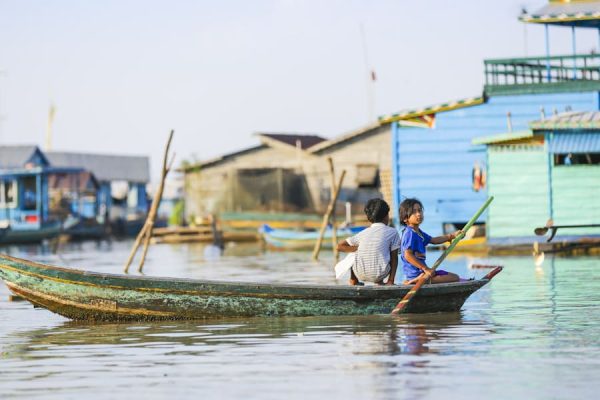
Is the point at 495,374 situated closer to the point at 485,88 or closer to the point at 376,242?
the point at 376,242

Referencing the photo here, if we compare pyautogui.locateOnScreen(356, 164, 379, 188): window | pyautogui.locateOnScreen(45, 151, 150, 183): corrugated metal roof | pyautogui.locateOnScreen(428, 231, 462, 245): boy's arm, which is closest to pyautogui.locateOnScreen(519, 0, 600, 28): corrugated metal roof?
pyautogui.locateOnScreen(356, 164, 379, 188): window

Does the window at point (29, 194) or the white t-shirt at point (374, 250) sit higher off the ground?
the window at point (29, 194)

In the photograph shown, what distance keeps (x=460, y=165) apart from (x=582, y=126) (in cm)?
467

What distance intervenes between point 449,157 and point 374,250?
1450 cm

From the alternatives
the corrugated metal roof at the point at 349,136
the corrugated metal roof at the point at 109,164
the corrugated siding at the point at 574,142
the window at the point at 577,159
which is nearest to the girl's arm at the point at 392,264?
the corrugated siding at the point at 574,142

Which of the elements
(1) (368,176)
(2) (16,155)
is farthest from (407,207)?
(2) (16,155)

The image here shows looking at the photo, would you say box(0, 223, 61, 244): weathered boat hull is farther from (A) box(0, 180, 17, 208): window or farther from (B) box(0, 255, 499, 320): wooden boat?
(B) box(0, 255, 499, 320): wooden boat

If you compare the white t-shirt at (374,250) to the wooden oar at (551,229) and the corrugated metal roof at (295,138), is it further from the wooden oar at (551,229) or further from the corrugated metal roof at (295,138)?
the corrugated metal roof at (295,138)

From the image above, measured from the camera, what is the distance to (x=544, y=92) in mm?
25141

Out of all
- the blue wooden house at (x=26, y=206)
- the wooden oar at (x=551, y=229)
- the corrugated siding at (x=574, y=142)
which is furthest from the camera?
the blue wooden house at (x=26, y=206)

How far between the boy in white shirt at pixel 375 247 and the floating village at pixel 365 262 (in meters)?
0.03

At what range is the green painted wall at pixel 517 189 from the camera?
74.5 ft

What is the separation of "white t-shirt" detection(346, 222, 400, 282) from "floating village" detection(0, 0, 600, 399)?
0.11 feet

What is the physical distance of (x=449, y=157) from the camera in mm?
26047
